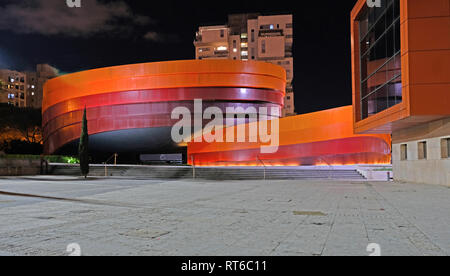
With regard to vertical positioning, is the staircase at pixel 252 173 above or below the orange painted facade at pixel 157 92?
below

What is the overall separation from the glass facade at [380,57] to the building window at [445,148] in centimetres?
287

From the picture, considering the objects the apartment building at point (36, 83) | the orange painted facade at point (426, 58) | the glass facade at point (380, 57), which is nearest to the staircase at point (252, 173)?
the glass facade at point (380, 57)

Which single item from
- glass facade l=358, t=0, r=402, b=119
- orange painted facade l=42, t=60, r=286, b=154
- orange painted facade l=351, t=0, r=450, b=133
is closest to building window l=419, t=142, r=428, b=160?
glass facade l=358, t=0, r=402, b=119

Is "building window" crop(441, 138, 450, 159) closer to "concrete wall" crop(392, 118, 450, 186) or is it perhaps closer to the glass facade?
"concrete wall" crop(392, 118, 450, 186)

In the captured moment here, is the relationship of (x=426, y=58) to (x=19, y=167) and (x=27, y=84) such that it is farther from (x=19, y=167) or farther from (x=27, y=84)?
(x=27, y=84)

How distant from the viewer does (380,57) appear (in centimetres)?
2039

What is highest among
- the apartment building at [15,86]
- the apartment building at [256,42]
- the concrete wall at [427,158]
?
the apartment building at [256,42]

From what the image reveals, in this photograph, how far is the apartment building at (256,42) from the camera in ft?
381

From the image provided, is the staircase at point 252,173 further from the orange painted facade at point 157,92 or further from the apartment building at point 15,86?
the apartment building at point 15,86

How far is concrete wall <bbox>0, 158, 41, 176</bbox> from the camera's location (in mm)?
29516

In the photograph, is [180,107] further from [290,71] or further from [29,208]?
[290,71]

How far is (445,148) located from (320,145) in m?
14.1

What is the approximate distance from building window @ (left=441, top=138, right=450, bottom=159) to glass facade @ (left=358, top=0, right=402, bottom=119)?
2.87m

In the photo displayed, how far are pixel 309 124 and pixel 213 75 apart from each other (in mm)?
13866
